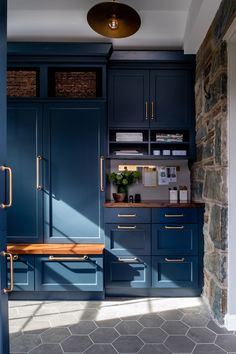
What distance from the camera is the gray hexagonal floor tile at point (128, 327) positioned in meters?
2.34

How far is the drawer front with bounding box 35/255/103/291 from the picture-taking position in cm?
292

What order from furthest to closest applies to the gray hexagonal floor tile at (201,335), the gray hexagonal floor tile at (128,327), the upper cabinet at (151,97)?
the upper cabinet at (151,97), the gray hexagonal floor tile at (128,327), the gray hexagonal floor tile at (201,335)

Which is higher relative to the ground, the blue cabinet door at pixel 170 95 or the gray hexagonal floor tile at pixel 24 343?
the blue cabinet door at pixel 170 95

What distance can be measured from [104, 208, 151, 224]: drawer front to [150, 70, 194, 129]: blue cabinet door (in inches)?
40.4

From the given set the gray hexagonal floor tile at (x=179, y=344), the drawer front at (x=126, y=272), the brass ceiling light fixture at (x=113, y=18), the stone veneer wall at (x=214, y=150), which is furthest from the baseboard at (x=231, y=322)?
the brass ceiling light fixture at (x=113, y=18)

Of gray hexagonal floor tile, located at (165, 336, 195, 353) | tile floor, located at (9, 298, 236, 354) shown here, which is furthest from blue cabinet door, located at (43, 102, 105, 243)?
gray hexagonal floor tile, located at (165, 336, 195, 353)

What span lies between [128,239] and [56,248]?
0.77m

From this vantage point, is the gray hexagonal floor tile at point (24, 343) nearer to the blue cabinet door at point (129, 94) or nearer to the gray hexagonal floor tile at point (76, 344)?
the gray hexagonal floor tile at point (76, 344)

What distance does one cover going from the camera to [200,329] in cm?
239

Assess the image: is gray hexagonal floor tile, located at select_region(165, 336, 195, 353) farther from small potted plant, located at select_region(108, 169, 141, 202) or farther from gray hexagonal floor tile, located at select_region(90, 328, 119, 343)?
small potted plant, located at select_region(108, 169, 141, 202)

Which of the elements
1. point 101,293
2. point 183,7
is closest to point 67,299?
point 101,293

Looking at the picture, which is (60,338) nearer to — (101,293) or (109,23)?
(101,293)

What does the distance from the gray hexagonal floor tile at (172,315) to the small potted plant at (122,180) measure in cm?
126

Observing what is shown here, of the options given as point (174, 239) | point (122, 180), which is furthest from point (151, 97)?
point (174, 239)
